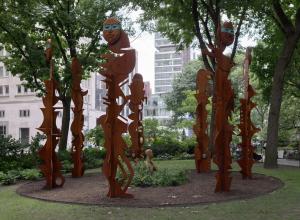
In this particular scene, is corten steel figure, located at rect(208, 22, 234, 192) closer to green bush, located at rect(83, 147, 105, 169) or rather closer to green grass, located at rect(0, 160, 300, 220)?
green grass, located at rect(0, 160, 300, 220)

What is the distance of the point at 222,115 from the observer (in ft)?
34.6

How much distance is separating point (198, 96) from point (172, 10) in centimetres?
592

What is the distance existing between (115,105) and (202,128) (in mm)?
6173

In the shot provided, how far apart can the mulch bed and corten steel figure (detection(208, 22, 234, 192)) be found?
447mm

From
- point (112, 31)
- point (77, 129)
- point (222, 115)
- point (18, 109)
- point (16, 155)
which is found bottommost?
point (16, 155)

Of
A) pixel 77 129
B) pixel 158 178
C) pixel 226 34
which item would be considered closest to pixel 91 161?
pixel 77 129

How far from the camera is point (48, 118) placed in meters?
12.1

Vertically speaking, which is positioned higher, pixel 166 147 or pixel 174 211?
pixel 166 147

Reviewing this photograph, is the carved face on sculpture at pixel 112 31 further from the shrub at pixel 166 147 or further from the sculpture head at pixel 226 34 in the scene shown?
the shrub at pixel 166 147

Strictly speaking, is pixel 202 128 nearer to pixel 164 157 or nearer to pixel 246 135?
pixel 246 135

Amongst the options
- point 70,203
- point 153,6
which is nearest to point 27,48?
point 153,6

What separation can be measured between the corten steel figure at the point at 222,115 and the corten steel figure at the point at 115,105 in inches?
82.9

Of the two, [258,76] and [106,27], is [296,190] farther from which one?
[258,76]

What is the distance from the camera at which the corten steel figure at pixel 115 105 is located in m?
10.1
